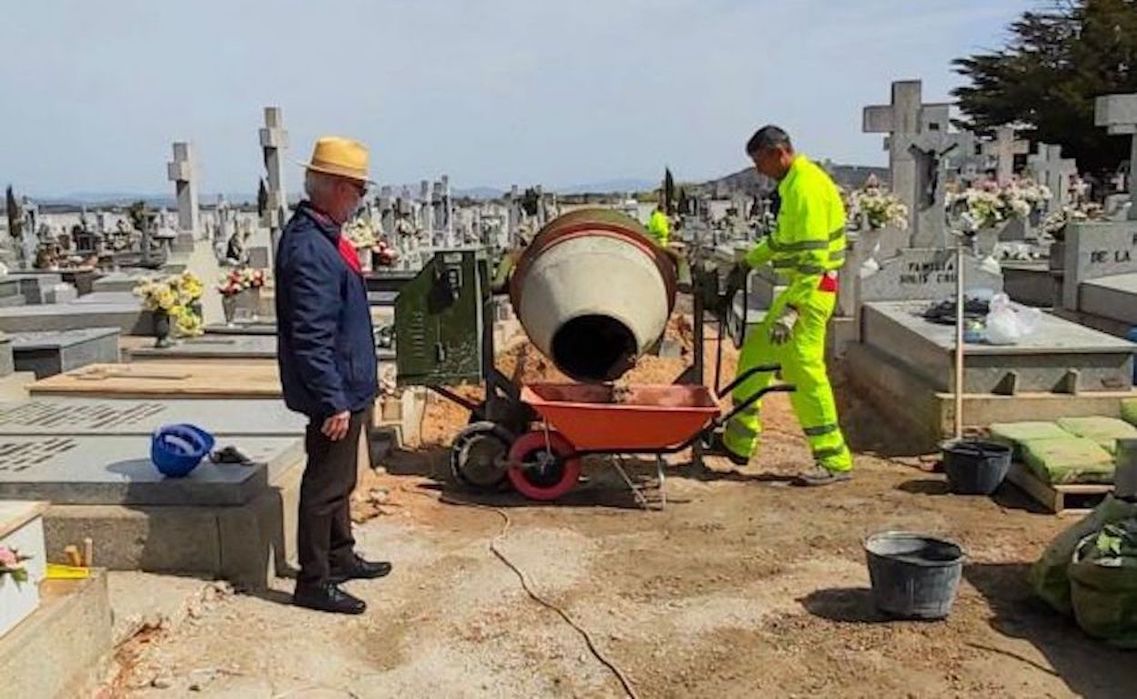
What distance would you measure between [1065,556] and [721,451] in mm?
2819

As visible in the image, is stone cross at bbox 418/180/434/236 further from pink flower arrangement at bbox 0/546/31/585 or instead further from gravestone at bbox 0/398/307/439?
pink flower arrangement at bbox 0/546/31/585

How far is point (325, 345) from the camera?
404 centimetres

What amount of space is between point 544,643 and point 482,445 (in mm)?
2044

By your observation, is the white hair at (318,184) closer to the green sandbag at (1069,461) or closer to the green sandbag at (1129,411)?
the green sandbag at (1069,461)

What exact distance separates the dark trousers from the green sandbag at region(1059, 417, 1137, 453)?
3.71m

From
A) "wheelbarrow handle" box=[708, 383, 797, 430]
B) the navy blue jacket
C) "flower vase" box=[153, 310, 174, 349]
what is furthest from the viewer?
"flower vase" box=[153, 310, 174, 349]

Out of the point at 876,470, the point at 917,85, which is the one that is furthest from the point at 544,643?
the point at 917,85

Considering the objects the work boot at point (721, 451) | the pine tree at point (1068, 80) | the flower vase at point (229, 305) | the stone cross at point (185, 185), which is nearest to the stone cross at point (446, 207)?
the stone cross at point (185, 185)

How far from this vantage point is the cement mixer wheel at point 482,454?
5.88m

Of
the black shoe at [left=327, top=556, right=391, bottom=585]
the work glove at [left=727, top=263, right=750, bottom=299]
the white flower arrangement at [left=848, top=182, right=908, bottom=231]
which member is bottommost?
the black shoe at [left=327, top=556, right=391, bottom=585]

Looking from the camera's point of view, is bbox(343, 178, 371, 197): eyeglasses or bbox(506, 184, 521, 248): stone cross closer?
bbox(343, 178, 371, 197): eyeglasses

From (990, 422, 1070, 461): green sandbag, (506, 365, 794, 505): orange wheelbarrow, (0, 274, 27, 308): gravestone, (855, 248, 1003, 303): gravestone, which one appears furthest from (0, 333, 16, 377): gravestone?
(855, 248, 1003, 303): gravestone

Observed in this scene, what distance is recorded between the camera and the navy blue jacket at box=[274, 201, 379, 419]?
4.01m

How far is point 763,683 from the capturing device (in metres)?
3.64
